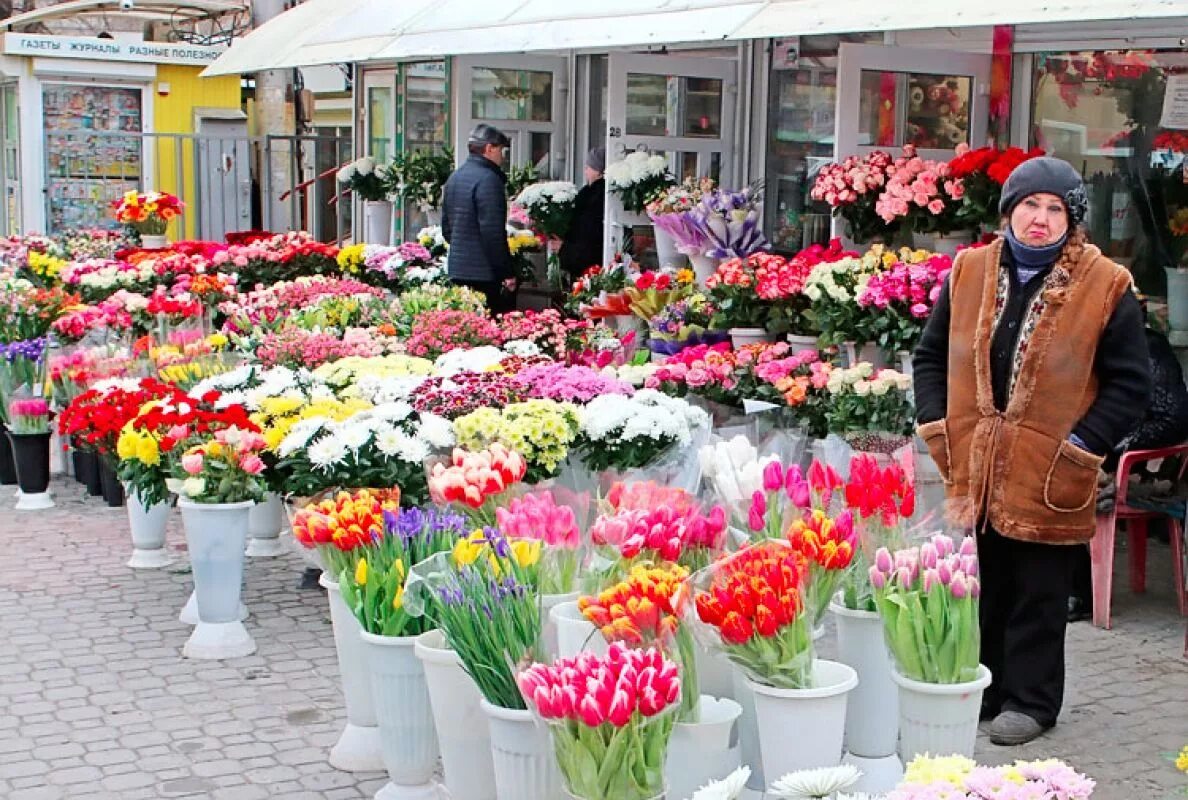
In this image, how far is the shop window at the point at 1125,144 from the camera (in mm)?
7105

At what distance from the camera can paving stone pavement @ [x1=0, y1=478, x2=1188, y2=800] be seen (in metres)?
4.44

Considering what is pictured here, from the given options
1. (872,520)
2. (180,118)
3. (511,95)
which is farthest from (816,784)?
(180,118)

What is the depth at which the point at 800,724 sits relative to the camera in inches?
127

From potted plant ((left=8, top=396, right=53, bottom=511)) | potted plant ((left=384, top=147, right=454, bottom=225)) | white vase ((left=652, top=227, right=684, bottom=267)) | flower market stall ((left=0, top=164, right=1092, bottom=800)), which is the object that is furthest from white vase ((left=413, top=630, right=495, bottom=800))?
potted plant ((left=384, top=147, right=454, bottom=225))

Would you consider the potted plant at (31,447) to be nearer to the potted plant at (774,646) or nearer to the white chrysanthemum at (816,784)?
the potted plant at (774,646)

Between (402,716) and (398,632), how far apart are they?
22cm

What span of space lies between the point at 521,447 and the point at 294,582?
1.77 meters

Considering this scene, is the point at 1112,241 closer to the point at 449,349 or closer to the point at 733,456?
the point at 449,349

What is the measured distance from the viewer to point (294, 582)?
6.53 metres

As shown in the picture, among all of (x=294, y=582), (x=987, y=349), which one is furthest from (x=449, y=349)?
(x=987, y=349)

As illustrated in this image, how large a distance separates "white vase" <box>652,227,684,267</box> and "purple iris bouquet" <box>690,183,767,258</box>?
0.41 metres

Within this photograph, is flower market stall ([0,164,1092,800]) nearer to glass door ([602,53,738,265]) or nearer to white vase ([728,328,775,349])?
white vase ([728,328,775,349])

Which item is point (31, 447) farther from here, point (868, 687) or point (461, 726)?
point (868, 687)

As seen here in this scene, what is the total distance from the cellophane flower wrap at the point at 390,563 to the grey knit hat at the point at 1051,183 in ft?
5.78
